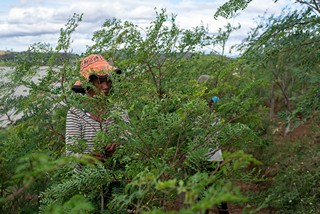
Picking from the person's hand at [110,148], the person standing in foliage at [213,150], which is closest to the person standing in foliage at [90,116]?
the person's hand at [110,148]

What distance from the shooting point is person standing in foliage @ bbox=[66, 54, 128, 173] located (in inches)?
94.1

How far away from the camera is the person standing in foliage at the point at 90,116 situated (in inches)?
94.1

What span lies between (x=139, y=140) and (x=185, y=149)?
0.30 m

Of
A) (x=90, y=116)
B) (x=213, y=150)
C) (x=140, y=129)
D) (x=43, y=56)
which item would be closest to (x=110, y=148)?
(x=140, y=129)

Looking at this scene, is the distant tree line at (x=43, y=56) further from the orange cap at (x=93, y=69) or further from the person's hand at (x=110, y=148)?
the person's hand at (x=110, y=148)

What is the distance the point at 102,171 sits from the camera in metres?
2.14

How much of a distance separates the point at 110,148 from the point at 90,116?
1.64 ft

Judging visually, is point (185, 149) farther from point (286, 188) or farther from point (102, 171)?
point (286, 188)

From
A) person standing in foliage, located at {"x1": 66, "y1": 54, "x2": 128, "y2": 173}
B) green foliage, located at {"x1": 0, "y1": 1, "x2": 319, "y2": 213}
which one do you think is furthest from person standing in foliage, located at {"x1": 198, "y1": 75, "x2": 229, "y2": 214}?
person standing in foliage, located at {"x1": 66, "y1": 54, "x2": 128, "y2": 173}

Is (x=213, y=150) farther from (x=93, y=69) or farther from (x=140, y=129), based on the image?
(x=93, y=69)

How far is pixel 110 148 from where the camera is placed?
2.40 meters

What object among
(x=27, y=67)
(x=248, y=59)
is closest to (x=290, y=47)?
(x=248, y=59)

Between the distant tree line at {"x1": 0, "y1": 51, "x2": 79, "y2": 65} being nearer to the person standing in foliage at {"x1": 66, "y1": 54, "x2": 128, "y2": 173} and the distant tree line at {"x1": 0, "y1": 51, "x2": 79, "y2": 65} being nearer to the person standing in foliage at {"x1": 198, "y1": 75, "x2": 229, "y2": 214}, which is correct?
the person standing in foliage at {"x1": 66, "y1": 54, "x2": 128, "y2": 173}

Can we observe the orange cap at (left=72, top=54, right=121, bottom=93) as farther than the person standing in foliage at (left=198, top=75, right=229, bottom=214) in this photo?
Yes
